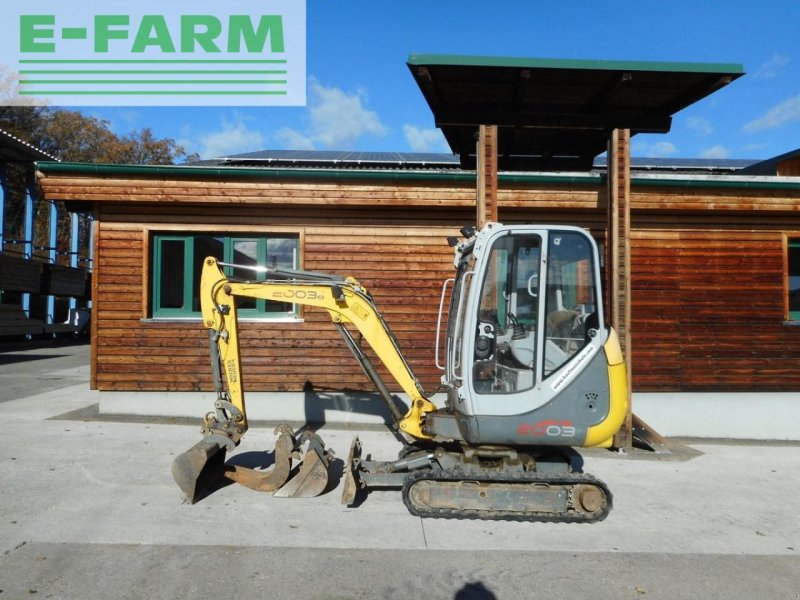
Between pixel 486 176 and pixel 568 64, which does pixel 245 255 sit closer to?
pixel 486 176

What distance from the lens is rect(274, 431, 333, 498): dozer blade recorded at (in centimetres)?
539

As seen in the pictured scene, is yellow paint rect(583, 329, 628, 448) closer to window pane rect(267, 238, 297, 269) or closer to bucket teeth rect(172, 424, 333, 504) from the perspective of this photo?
bucket teeth rect(172, 424, 333, 504)

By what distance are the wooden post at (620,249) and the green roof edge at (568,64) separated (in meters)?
1.00

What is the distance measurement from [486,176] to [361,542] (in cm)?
482

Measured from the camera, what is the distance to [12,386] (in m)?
11.8

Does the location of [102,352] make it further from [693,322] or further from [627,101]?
[693,322]

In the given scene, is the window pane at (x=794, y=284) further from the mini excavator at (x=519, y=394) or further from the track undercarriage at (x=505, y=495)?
the track undercarriage at (x=505, y=495)

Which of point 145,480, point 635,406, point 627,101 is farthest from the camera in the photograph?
point 635,406

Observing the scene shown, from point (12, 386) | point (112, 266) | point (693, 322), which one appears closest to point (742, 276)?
point (693, 322)

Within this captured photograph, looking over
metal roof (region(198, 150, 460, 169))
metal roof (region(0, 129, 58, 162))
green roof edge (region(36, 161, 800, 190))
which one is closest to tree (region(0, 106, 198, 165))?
metal roof (region(0, 129, 58, 162))

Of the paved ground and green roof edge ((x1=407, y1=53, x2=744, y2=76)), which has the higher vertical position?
green roof edge ((x1=407, y1=53, x2=744, y2=76))

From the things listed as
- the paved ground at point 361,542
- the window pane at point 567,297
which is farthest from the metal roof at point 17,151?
the window pane at point 567,297

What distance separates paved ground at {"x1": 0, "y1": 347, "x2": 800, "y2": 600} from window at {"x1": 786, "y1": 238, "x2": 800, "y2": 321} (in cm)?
334

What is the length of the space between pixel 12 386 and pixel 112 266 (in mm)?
5367
